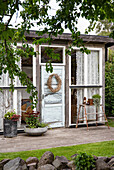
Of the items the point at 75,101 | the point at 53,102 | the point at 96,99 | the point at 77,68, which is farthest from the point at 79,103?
the point at 77,68

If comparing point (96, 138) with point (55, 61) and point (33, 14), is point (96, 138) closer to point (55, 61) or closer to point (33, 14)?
point (55, 61)

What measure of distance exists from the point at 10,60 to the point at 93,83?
18.5 feet

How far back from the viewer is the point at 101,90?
7.81m

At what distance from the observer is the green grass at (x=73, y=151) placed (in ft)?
13.7

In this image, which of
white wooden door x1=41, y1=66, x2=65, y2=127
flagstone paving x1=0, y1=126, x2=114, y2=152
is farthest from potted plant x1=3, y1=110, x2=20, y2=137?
white wooden door x1=41, y1=66, x2=65, y2=127

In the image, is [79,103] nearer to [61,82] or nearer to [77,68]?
[61,82]

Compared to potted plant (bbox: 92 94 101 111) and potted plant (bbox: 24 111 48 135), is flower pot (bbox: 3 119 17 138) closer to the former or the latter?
potted plant (bbox: 24 111 48 135)

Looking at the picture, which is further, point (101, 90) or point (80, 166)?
point (101, 90)

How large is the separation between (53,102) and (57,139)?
1.74m

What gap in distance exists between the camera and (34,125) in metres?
6.36

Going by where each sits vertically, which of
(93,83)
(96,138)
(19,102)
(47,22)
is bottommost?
(96,138)

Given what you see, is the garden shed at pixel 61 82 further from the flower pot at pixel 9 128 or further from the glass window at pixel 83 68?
the flower pot at pixel 9 128

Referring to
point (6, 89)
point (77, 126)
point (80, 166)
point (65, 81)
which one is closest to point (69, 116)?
point (77, 126)

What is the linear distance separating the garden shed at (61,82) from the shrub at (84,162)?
13.3 feet
